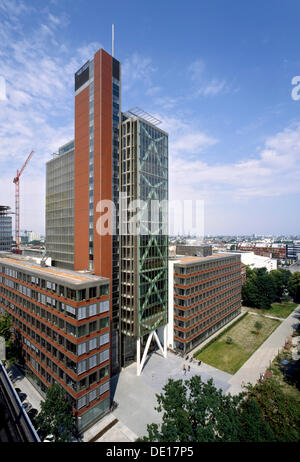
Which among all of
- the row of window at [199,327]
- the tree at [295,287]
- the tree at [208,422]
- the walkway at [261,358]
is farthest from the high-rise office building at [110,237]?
the tree at [295,287]

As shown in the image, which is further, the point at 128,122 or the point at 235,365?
the point at 235,365

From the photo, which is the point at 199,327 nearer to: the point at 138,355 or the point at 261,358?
the point at 261,358

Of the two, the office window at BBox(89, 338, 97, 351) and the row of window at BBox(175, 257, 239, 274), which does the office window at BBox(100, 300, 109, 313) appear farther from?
the row of window at BBox(175, 257, 239, 274)

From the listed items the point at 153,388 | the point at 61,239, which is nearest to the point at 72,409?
the point at 153,388

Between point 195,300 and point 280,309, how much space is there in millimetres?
56063

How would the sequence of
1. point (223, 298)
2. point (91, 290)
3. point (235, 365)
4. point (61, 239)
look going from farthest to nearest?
1. point (223, 298)
2. point (61, 239)
3. point (235, 365)
4. point (91, 290)

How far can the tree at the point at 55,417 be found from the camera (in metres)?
29.2

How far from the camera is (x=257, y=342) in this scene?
64250 mm

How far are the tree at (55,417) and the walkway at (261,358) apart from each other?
29.6m

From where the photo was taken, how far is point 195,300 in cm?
5994

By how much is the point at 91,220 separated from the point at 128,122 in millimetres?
22778

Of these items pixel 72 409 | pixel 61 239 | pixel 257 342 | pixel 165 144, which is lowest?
pixel 257 342
